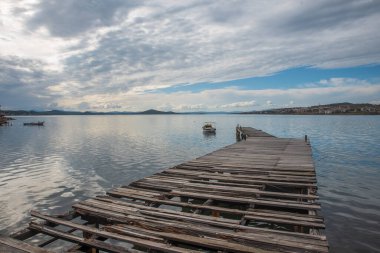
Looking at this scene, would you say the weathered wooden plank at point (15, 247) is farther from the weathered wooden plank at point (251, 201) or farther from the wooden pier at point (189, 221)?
the weathered wooden plank at point (251, 201)

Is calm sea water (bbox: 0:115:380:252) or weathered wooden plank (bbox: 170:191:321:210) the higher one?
weathered wooden plank (bbox: 170:191:321:210)

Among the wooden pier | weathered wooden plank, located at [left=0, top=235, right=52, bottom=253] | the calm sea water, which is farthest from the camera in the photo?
the calm sea water

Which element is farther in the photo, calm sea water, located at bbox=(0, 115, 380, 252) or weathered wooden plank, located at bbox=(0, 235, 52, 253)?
calm sea water, located at bbox=(0, 115, 380, 252)

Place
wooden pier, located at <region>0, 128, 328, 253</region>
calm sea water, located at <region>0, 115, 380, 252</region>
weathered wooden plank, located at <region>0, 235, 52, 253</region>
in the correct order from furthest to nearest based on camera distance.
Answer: calm sea water, located at <region>0, 115, 380, 252</region> → wooden pier, located at <region>0, 128, 328, 253</region> → weathered wooden plank, located at <region>0, 235, 52, 253</region>

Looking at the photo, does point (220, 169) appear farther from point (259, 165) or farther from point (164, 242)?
point (164, 242)

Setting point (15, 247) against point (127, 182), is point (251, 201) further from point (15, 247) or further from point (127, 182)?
point (127, 182)

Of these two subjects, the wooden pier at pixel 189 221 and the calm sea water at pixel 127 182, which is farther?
the calm sea water at pixel 127 182

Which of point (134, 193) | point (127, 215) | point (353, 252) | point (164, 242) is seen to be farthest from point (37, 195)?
point (353, 252)

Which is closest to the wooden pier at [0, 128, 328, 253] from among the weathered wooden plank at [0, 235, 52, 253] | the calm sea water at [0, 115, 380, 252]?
the weathered wooden plank at [0, 235, 52, 253]

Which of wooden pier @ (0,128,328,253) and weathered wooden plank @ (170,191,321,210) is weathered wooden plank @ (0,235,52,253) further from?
weathered wooden plank @ (170,191,321,210)

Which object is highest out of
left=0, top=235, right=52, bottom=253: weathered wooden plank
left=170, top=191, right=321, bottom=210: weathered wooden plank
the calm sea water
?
left=0, top=235, right=52, bottom=253: weathered wooden plank

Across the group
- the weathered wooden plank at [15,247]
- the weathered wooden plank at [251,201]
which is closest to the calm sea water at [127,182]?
the weathered wooden plank at [251,201]

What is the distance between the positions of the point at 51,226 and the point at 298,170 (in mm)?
10983

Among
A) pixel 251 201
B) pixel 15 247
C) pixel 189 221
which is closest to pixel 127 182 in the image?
pixel 251 201
